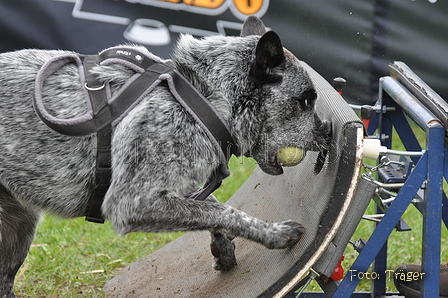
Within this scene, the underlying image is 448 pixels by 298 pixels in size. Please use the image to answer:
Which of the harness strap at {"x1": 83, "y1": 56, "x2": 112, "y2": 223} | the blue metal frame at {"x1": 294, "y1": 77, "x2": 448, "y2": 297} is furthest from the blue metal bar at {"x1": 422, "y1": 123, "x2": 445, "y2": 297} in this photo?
the harness strap at {"x1": 83, "y1": 56, "x2": 112, "y2": 223}

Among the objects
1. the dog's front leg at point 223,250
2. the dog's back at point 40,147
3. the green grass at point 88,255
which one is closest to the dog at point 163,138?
the dog's back at point 40,147

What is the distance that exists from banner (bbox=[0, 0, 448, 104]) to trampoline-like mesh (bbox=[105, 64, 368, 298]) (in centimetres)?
222

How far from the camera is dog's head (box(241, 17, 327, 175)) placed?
2.68 m

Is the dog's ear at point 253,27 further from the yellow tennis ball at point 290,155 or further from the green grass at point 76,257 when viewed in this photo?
the green grass at point 76,257

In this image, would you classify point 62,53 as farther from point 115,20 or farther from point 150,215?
point 115,20

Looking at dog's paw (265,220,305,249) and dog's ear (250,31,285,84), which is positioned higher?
dog's ear (250,31,285,84)

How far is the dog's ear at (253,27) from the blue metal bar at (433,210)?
1095mm

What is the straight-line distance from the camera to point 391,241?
13.7 ft

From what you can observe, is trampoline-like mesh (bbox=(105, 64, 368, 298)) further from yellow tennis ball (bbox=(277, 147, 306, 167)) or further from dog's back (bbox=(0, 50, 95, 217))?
dog's back (bbox=(0, 50, 95, 217))

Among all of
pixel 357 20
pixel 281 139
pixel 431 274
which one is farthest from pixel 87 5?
pixel 431 274

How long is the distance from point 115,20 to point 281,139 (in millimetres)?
3274

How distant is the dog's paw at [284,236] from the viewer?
2607 millimetres

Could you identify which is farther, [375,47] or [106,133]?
[375,47]

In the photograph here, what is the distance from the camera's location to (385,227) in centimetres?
248
